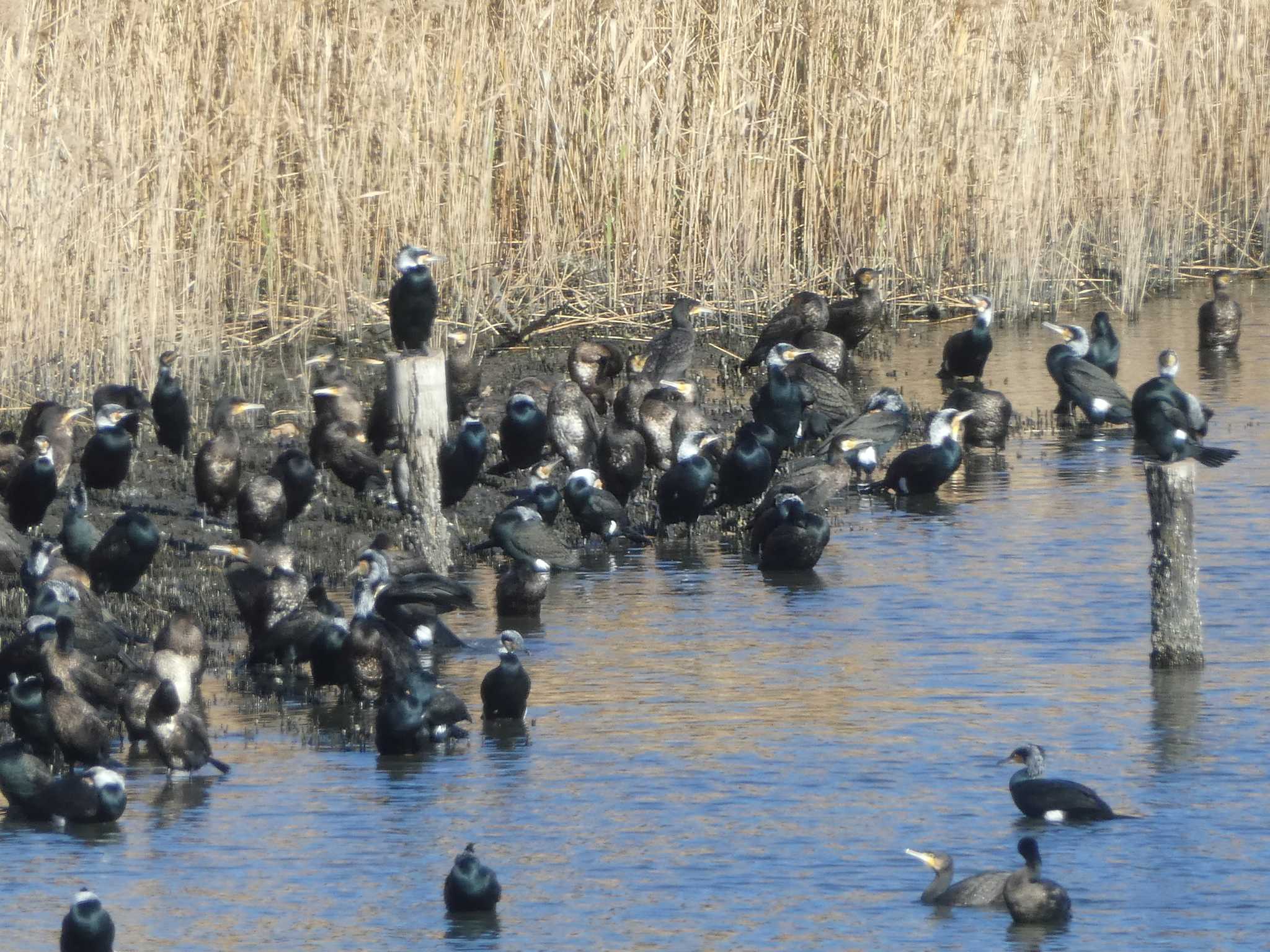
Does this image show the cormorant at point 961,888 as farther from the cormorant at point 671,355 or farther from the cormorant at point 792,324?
the cormorant at point 792,324

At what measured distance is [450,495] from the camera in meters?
14.2

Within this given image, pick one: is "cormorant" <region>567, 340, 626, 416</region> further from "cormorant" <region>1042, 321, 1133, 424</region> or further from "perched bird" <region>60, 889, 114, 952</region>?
"perched bird" <region>60, 889, 114, 952</region>

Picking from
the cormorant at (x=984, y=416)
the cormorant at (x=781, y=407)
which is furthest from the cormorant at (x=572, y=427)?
the cormorant at (x=984, y=416)

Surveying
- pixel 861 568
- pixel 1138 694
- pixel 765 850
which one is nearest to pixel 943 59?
pixel 861 568

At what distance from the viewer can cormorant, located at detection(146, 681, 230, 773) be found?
9062mm

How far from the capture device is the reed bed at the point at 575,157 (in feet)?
48.7

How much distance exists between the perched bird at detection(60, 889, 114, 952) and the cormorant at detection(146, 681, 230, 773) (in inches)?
82.6

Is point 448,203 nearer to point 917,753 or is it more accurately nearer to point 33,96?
point 33,96

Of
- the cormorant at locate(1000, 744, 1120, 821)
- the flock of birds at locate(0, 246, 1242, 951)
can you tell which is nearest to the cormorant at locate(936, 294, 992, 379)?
the flock of birds at locate(0, 246, 1242, 951)

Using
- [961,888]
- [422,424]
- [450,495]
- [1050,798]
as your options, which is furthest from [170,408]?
[961,888]

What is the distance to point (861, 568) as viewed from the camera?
13562 millimetres

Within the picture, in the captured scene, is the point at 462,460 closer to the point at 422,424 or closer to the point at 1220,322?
the point at 422,424

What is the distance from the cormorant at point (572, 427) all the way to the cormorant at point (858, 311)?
4702 millimetres

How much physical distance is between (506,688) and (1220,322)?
12.4 m
